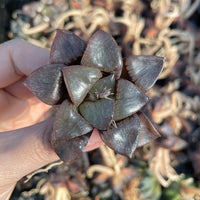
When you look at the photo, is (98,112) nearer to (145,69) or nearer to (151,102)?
(145,69)

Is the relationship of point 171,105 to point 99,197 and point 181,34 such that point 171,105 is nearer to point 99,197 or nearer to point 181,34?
point 181,34

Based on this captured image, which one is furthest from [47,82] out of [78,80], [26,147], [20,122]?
Result: [20,122]

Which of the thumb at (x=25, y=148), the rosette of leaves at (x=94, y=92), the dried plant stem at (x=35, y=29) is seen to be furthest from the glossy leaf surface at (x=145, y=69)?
the dried plant stem at (x=35, y=29)

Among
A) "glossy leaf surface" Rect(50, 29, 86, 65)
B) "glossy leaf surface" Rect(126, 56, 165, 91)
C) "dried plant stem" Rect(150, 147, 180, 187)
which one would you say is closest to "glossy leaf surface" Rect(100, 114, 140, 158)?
"glossy leaf surface" Rect(126, 56, 165, 91)

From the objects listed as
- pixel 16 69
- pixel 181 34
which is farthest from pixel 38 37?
pixel 181 34

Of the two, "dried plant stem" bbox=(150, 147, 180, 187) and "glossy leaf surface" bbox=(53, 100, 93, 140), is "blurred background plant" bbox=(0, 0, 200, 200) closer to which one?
"dried plant stem" bbox=(150, 147, 180, 187)

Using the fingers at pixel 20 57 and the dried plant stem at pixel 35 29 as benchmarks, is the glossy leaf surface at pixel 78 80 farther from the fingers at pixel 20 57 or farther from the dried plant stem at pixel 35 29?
the dried plant stem at pixel 35 29
